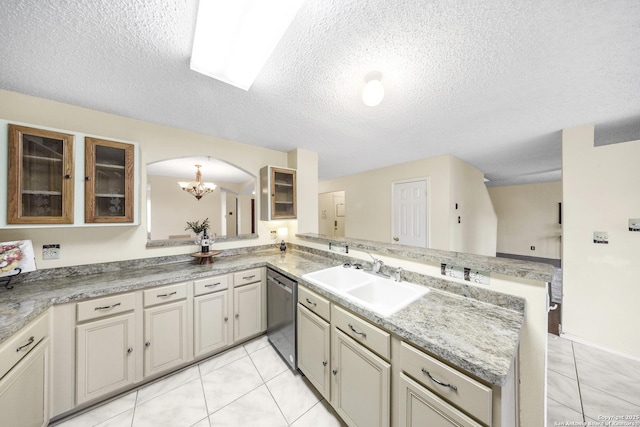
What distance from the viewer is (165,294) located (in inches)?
64.7

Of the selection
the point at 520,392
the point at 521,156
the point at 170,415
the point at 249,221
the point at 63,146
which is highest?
the point at 521,156

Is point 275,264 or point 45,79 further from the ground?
point 45,79

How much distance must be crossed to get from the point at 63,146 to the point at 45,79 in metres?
0.45

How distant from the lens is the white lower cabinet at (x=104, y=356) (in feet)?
4.52

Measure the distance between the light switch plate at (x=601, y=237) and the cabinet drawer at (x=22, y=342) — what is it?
448 centimetres

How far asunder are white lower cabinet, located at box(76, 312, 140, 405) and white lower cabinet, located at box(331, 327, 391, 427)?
151cm

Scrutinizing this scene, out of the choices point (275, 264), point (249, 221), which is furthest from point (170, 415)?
point (249, 221)

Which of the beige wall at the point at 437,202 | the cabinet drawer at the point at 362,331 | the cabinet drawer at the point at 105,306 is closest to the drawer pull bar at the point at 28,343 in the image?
the cabinet drawer at the point at 105,306

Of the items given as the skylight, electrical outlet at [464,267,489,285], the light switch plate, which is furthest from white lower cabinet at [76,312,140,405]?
the light switch plate

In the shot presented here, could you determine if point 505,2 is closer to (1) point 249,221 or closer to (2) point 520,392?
(2) point 520,392

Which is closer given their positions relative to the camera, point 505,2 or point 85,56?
point 505,2

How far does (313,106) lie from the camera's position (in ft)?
5.94

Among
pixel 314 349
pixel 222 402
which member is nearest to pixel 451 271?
pixel 314 349

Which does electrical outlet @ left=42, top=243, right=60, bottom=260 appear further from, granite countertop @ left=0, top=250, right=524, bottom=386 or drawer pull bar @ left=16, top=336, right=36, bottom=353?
drawer pull bar @ left=16, top=336, right=36, bottom=353
